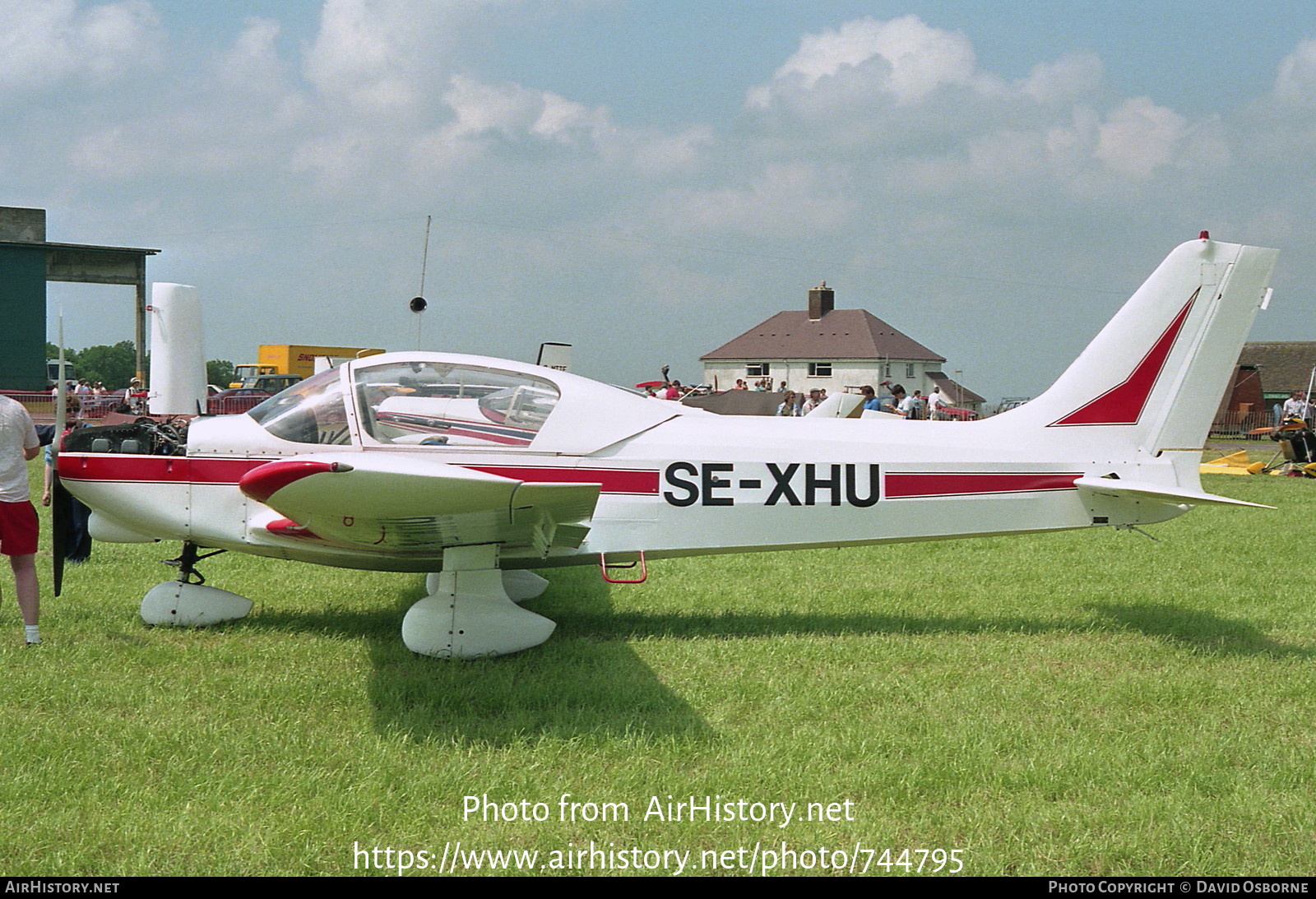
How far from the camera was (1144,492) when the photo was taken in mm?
5965

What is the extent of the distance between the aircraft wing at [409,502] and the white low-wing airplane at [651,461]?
0.17 feet

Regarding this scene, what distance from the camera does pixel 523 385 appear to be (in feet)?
19.3

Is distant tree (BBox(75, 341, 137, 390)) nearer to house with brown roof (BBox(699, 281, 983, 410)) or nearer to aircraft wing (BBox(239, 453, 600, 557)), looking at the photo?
house with brown roof (BBox(699, 281, 983, 410))

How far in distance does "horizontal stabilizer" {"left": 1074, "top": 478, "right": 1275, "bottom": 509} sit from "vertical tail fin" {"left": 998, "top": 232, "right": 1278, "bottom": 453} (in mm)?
303

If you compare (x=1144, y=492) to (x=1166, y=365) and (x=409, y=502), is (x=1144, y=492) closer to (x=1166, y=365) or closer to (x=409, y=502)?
(x=1166, y=365)

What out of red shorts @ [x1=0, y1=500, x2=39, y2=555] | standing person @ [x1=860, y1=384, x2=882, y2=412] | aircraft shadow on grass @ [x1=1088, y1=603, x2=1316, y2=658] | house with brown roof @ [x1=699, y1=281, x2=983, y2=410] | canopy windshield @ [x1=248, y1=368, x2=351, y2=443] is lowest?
aircraft shadow on grass @ [x1=1088, y1=603, x2=1316, y2=658]

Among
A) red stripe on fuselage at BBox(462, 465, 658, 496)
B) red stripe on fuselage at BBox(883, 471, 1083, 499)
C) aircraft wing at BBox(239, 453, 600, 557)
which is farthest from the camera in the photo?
red stripe on fuselage at BBox(883, 471, 1083, 499)

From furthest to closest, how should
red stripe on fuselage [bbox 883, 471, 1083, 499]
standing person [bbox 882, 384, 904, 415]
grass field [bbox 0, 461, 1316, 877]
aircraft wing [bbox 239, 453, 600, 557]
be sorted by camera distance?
standing person [bbox 882, 384, 904, 415], red stripe on fuselage [bbox 883, 471, 1083, 499], aircraft wing [bbox 239, 453, 600, 557], grass field [bbox 0, 461, 1316, 877]

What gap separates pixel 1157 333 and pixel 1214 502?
118 centimetres

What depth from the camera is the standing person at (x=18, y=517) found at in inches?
217

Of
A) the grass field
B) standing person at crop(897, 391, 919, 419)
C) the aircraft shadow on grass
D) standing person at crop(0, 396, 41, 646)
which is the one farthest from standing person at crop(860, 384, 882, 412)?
standing person at crop(0, 396, 41, 646)

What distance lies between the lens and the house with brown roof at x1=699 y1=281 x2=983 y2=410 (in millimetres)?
62938
